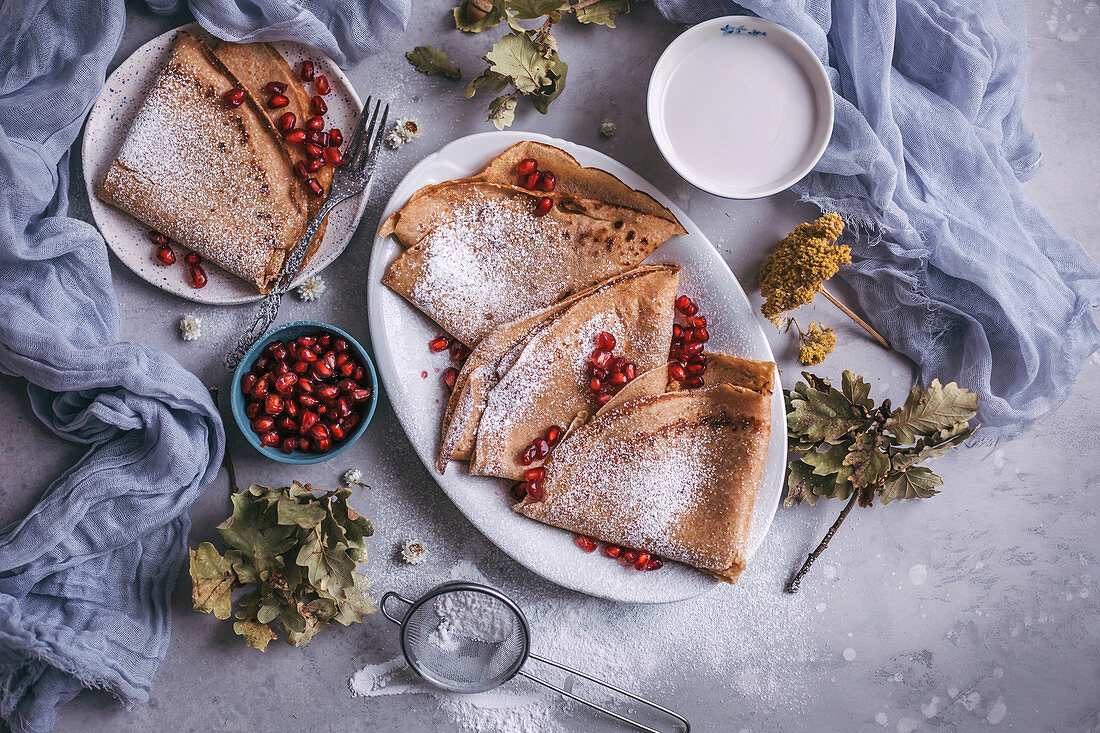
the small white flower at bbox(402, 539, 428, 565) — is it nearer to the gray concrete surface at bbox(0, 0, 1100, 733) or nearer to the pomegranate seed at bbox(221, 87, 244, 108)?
the gray concrete surface at bbox(0, 0, 1100, 733)

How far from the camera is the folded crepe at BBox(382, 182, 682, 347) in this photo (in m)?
2.20

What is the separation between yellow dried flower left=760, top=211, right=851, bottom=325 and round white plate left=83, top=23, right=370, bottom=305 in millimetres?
1402

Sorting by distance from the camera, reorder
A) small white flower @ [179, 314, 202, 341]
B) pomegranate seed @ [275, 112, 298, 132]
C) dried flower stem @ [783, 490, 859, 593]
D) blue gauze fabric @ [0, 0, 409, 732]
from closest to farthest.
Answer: blue gauze fabric @ [0, 0, 409, 732], pomegranate seed @ [275, 112, 298, 132], small white flower @ [179, 314, 202, 341], dried flower stem @ [783, 490, 859, 593]

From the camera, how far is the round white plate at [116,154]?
2254 millimetres

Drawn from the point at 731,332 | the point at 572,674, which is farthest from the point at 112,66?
the point at 572,674

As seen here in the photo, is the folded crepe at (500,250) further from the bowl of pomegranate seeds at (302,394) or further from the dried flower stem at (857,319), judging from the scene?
the dried flower stem at (857,319)

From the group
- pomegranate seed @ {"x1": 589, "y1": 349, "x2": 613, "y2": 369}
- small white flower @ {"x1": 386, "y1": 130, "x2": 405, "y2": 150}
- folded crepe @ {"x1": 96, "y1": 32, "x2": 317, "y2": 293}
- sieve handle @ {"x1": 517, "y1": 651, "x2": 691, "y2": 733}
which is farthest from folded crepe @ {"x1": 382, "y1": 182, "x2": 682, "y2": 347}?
sieve handle @ {"x1": 517, "y1": 651, "x2": 691, "y2": 733}

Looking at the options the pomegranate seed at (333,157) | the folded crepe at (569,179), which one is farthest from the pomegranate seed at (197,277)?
the folded crepe at (569,179)

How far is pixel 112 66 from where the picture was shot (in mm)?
2312

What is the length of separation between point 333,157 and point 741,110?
1356 millimetres

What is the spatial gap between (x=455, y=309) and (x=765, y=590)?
1553mm

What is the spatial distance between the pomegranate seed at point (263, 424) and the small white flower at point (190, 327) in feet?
1.41

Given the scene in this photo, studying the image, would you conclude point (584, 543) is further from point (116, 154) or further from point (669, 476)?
point (116, 154)

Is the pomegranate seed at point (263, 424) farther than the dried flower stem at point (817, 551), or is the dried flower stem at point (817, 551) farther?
the dried flower stem at point (817, 551)
